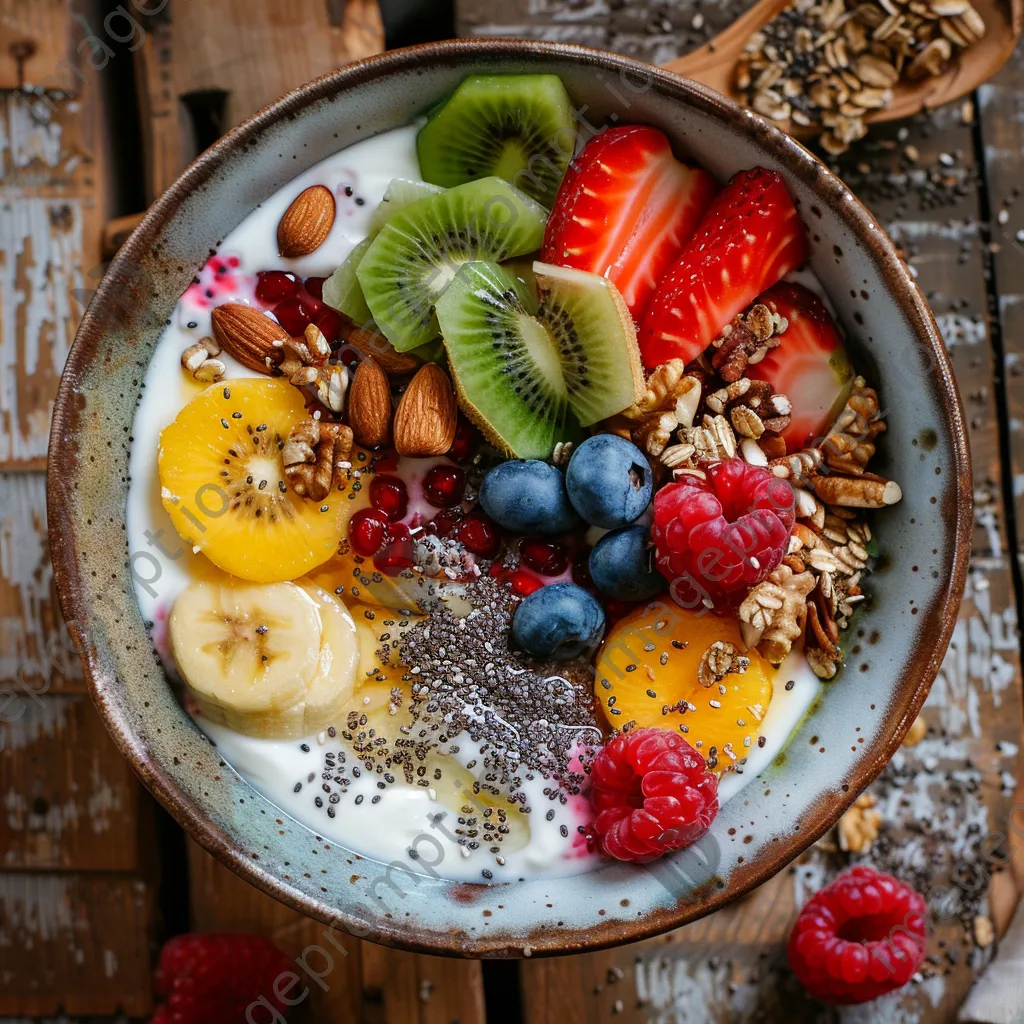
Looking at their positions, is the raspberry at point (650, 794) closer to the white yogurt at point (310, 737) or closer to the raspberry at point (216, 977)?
the white yogurt at point (310, 737)

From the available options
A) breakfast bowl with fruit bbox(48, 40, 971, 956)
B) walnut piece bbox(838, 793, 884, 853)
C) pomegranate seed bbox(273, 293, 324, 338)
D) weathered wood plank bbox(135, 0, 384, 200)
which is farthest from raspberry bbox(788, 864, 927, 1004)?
weathered wood plank bbox(135, 0, 384, 200)

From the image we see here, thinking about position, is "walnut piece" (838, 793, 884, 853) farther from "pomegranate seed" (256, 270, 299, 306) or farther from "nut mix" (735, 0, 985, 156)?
"pomegranate seed" (256, 270, 299, 306)

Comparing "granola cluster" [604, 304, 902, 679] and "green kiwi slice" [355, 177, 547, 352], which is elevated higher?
"green kiwi slice" [355, 177, 547, 352]

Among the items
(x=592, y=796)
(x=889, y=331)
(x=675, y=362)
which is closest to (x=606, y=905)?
(x=592, y=796)

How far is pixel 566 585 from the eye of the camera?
1213 mm

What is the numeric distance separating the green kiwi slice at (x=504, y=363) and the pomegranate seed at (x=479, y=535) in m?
0.10

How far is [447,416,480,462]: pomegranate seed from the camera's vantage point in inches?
49.1

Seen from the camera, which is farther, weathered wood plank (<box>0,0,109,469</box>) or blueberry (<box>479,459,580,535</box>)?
weathered wood plank (<box>0,0,109,469</box>)

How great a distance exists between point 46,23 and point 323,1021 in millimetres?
1453

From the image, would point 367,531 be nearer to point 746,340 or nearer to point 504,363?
point 504,363

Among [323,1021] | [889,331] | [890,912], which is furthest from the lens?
[323,1021]

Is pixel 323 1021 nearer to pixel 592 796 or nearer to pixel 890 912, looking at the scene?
pixel 592 796

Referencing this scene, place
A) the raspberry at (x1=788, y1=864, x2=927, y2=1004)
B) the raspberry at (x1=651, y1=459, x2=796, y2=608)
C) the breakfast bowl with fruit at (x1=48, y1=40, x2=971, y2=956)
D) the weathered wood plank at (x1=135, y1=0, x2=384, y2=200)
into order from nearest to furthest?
the raspberry at (x1=651, y1=459, x2=796, y2=608)
the breakfast bowl with fruit at (x1=48, y1=40, x2=971, y2=956)
the raspberry at (x1=788, y1=864, x2=927, y2=1004)
the weathered wood plank at (x1=135, y1=0, x2=384, y2=200)

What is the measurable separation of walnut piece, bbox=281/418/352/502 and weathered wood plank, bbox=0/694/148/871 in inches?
21.7
